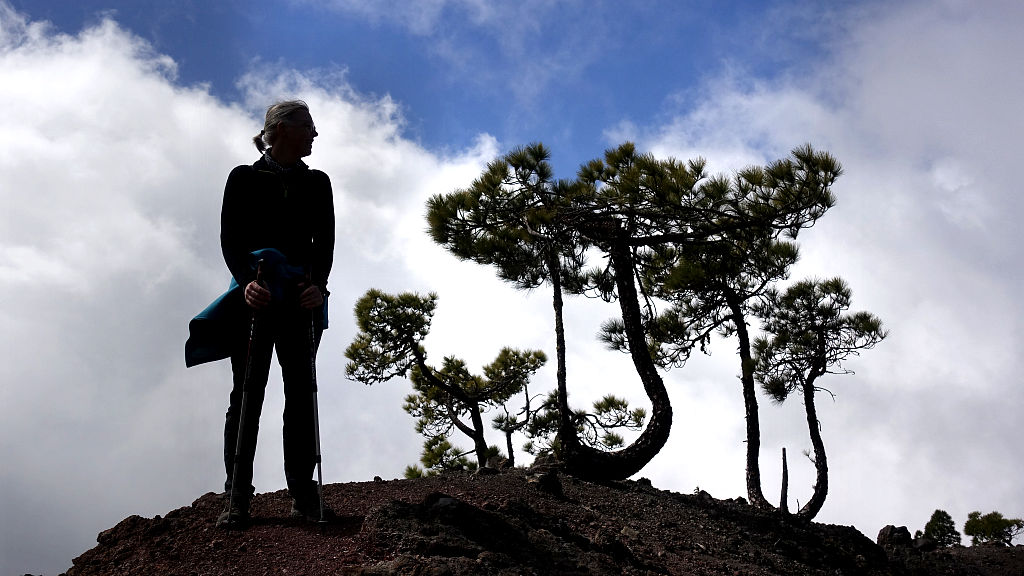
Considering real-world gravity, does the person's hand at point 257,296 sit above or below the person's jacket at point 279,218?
below

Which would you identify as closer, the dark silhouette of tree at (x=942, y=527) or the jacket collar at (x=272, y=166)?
the jacket collar at (x=272, y=166)

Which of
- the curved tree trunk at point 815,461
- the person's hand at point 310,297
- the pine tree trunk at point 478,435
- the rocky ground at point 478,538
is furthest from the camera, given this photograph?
A: the pine tree trunk at point 478,435

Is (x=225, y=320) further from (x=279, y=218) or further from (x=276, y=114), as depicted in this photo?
(x=276, y=114)

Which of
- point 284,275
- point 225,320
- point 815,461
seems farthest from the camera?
point 815,461

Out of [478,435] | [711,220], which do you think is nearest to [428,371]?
[478,435]

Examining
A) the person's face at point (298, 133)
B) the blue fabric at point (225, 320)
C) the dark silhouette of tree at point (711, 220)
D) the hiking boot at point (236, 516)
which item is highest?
the dark silhouette of tree at point (711, 220)

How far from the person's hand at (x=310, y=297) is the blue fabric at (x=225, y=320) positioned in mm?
83

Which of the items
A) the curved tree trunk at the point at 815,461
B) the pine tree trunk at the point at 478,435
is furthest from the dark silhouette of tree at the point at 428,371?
the curved tree trunk at the point at 815,461

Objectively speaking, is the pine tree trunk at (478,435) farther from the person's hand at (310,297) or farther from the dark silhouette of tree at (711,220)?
the person's hand at (310,297)

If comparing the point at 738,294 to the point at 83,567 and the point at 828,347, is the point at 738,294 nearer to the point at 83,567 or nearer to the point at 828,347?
the point at 828,347

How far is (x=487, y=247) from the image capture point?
8.46 meters

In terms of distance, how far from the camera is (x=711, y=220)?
7648mm

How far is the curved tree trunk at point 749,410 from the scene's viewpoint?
355 inches

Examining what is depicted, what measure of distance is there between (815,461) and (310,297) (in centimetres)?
840
